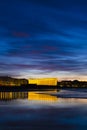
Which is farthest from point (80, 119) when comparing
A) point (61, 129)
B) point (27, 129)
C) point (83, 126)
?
point (27, 129)

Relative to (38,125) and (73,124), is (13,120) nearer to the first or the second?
(38,125)

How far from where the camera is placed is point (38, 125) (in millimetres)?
21156

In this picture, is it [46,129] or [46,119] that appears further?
[46,119]

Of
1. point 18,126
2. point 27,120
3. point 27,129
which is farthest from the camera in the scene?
point 27,120

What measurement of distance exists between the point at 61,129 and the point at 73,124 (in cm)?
232

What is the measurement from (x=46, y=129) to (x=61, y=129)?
3.36 feet

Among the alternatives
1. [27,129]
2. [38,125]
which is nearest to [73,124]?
[38,125]

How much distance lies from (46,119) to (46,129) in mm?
4818

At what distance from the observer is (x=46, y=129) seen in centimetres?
1927

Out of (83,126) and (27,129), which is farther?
(83,126)

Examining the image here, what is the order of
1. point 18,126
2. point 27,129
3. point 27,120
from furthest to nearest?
point 27,120 < point 18,126 < point 27,129

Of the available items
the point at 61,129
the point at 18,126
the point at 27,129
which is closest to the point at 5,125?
the point at 18,126

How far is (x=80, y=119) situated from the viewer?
24.0m

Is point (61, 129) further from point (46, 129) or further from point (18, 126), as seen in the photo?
point (18, 126)
